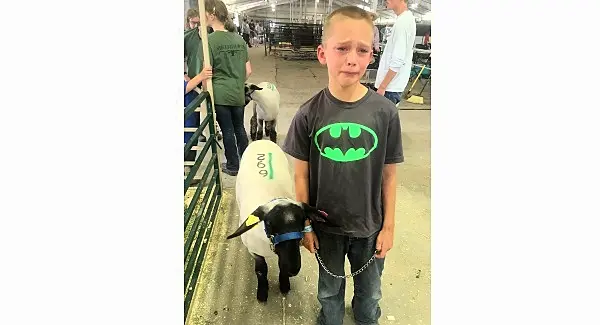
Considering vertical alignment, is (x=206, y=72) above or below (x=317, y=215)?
above

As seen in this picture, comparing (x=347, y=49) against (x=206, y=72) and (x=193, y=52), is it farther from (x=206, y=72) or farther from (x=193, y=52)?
(x=206, y=72)

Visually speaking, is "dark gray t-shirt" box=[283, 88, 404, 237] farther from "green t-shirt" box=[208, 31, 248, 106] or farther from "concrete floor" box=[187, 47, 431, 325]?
"green t-shirt" box=[208, 31, 248, 106]

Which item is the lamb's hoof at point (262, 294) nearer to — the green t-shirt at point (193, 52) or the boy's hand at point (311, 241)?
the boy's hand at point (311, 241)

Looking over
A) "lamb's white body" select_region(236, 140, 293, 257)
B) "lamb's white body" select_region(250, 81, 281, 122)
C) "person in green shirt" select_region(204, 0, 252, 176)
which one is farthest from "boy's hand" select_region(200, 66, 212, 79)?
"lamb's white body" select_region(236, 140, 293, 257)

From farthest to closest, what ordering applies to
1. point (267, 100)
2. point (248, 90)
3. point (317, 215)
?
point (248, 90) < point (267, 100) < point (317, 215)

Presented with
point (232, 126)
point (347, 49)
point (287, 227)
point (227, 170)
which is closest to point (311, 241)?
point (287, 227)

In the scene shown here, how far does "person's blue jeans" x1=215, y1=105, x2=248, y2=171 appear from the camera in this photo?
3.90 ft

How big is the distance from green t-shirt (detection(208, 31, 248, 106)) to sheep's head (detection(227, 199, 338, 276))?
0.34m

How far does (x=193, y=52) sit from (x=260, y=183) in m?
0.36

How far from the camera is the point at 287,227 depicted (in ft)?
2.48

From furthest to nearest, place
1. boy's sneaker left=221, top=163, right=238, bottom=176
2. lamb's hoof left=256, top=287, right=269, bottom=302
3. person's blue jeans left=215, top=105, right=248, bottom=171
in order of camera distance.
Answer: boy's sneaker left=221, top=163, right=238, bottom=176 < person's blue jeans left=215, top=105, right=248, bottom=171 < lamb's hoof left=256, top=287, right=269, bottom=302

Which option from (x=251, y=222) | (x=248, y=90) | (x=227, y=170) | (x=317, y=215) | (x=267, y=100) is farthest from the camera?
(x=227, y=170)
